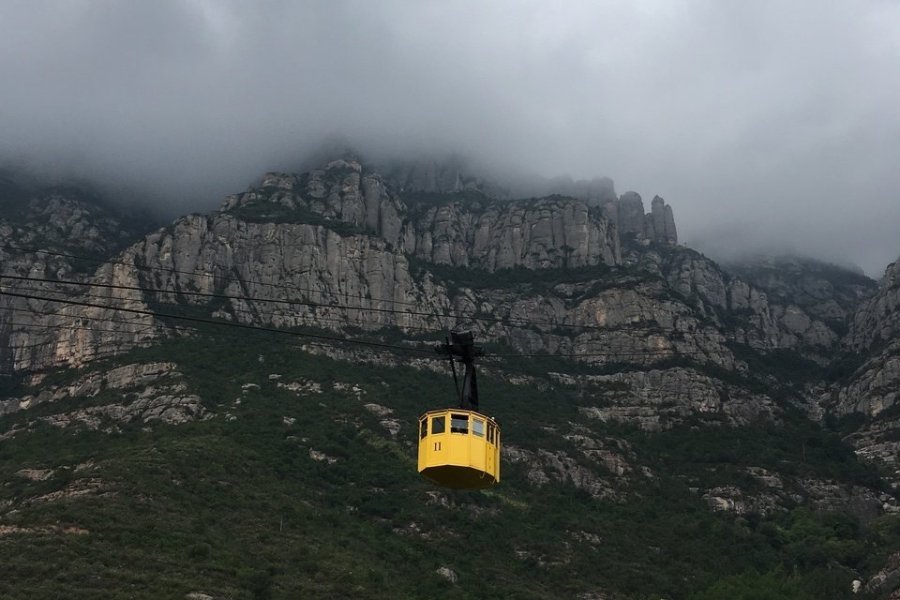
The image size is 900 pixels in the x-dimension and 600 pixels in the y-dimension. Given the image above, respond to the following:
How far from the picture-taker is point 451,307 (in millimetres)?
199625

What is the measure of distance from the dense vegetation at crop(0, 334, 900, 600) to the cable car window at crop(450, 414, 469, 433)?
173ft

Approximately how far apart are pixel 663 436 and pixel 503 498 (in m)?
40.8

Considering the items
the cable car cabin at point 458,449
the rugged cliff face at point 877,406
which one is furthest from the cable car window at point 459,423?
the rugged cliff face at point 877,406

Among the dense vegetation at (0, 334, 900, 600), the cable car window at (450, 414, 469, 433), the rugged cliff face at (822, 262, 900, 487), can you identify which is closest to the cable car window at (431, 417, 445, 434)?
the cable car window at (450, 414, 469, 433)

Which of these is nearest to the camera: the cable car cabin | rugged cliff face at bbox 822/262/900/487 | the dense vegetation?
the cable car cabin

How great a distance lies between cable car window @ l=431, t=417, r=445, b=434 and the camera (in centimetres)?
4088

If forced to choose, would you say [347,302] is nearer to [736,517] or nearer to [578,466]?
[578,466]

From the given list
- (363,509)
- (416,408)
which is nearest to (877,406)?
(416,408)

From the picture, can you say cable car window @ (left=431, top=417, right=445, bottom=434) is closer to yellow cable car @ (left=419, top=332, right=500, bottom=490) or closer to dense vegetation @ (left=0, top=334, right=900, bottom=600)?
yellow cable car @ (left=419, top=332, right=500, bottom=490)

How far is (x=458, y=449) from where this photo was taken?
1567 inches

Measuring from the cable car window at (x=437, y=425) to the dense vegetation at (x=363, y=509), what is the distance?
5182cm

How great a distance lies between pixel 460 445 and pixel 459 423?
1074 millimetres

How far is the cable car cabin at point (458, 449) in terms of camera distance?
3988cm

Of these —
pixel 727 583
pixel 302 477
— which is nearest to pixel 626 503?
pixel 727 583
